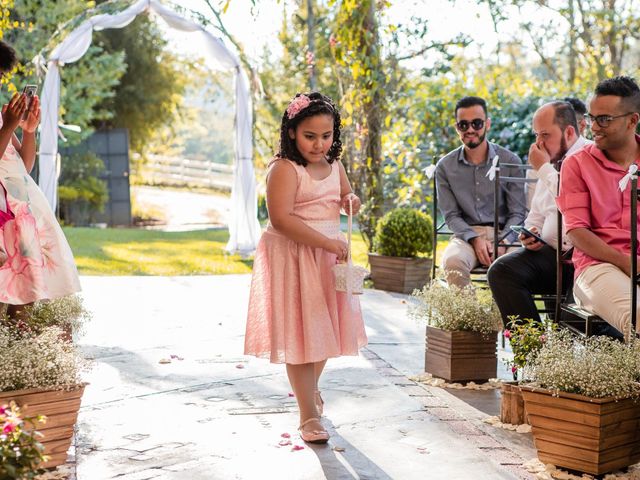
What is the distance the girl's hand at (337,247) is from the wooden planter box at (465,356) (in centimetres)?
120

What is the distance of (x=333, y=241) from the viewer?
3971mm

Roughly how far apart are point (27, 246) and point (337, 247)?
141 cm

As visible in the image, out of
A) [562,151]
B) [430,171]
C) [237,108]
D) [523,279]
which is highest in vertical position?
[237,108]

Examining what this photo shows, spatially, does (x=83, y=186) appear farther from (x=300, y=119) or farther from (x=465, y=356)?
(x=300, y=119)

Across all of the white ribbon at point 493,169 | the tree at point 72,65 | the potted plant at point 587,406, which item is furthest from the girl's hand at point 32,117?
the tree at point 72,65

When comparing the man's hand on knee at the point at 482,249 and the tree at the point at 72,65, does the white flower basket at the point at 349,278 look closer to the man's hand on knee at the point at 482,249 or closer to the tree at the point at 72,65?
the man's hand on knee at the point at 482,249

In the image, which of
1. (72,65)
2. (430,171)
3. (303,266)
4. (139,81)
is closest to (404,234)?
(430,171)

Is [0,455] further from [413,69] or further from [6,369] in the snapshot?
[413,69]

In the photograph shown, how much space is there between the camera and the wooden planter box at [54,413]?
3.36 metres

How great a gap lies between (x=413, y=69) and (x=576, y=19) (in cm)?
666

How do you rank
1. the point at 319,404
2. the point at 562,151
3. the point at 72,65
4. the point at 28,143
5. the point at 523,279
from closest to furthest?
the point at 319,404 < the point at 28,143 < the point at 523,279 < the point at 562,151 < the point at 72,65

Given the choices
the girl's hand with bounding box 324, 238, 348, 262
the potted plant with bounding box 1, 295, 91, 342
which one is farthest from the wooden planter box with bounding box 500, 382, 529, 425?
the potted plant with bounding box 1, 295, 91, 342

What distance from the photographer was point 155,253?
1208 cm

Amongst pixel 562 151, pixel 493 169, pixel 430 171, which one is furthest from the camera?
pixel 430 171
